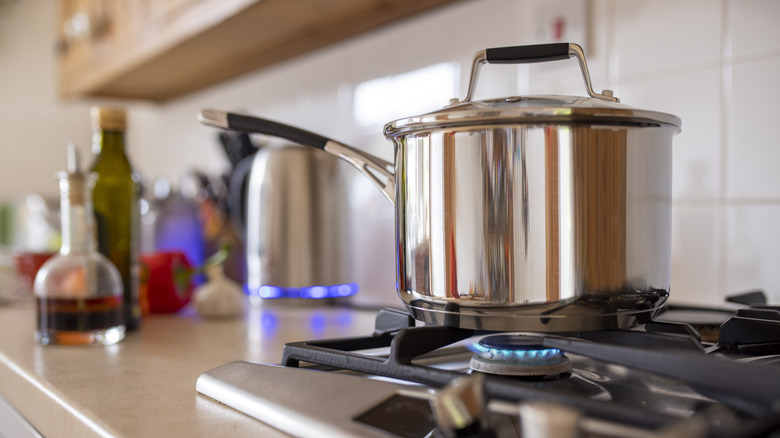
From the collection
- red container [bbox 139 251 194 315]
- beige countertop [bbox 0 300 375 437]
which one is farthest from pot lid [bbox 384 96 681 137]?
Result: red container [bbox 139 251 194 315]

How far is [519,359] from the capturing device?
0.51 meters

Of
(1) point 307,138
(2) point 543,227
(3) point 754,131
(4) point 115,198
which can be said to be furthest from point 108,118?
(3) point 754,131

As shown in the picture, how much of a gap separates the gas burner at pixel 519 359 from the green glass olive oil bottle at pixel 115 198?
1.89 feet

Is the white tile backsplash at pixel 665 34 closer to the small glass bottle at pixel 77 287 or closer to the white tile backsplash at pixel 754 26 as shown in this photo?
the white tile backsplash at pixel 754 26

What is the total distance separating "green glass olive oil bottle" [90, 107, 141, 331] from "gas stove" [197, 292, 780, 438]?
1.52 feet

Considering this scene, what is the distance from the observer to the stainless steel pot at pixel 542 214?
A: 46 cm

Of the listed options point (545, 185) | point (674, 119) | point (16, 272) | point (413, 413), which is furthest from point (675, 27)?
point (16, 272)

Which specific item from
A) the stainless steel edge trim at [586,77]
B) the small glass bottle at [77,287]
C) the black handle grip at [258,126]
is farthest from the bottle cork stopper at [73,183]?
the stainless steel edge trim at [586,77]

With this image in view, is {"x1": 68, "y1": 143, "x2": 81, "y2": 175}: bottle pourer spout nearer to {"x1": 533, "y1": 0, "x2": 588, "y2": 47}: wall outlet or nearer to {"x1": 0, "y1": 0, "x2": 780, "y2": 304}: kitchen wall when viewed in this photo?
{"x1": 0, "y1": 0, "x2": 780, "y2": 304}: kitchen wall

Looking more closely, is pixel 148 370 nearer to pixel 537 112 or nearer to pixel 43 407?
pixel 43 407

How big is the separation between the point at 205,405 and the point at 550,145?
31 cm

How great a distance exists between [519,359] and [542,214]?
121 millimetres

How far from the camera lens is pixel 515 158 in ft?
1.51

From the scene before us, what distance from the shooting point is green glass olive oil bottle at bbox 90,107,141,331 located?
0.93 meters
